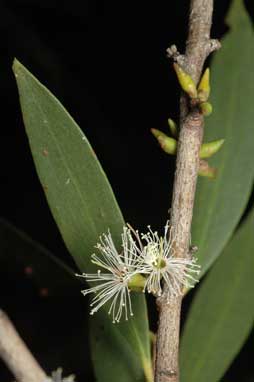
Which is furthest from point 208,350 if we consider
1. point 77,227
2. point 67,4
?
point 67,4

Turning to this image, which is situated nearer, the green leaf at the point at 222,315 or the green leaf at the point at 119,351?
the green leaf at the point at 119,351

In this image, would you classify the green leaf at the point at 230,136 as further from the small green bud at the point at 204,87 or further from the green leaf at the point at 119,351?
the small green bud at the point at 204,87

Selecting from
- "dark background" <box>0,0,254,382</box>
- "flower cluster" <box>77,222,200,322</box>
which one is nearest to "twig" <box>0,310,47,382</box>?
"flower cluster" <box>77,222,200,322</box>

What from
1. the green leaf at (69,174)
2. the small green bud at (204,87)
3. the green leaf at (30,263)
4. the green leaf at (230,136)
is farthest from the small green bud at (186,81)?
the green leaf at (30,263)

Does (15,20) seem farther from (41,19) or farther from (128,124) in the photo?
(128,124)

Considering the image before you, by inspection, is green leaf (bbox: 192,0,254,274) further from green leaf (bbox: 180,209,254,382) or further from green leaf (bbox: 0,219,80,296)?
green leaf (bbox: 0,219,80,296)
